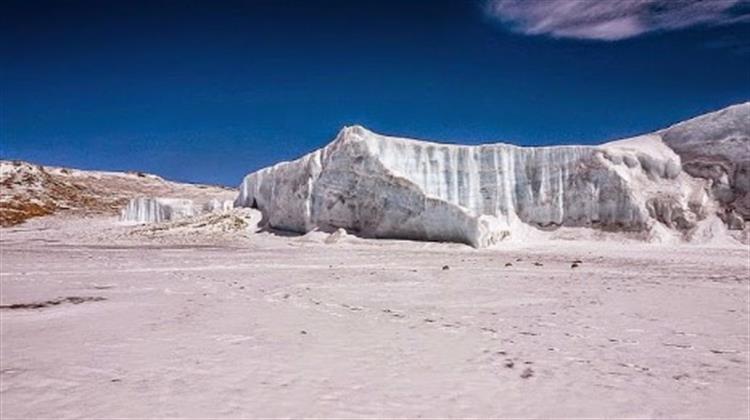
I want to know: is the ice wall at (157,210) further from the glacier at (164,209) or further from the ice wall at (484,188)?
the ice wall at (484,188)

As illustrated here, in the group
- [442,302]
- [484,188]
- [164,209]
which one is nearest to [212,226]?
[484,188]

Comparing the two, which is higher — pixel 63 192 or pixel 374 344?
pixel 63 192

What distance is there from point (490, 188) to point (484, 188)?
29 cm

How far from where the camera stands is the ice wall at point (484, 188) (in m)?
27.5

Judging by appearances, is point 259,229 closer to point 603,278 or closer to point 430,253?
point 430,253

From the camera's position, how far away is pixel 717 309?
365 inches

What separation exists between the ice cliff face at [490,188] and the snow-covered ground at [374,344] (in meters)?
12.6

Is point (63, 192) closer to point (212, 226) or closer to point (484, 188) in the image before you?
point (212, 226)

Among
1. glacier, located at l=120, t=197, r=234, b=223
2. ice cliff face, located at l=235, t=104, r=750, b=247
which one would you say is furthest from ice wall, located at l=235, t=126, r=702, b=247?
glacier, located at l=120, t=197, r=234, b=223

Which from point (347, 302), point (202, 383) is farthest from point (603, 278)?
point (202, 383)

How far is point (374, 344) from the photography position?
22.3ft

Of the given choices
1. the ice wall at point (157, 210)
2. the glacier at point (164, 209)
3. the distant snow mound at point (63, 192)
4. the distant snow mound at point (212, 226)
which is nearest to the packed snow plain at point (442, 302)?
the distant snow mound at point (212, 226)

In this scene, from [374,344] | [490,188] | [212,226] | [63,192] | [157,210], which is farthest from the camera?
[63,192]

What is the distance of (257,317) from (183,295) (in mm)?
2945
